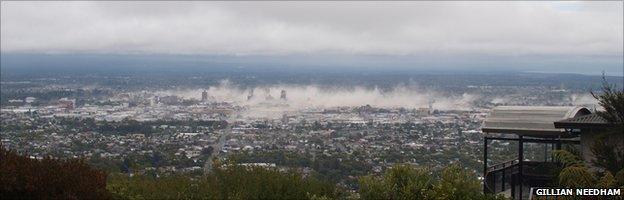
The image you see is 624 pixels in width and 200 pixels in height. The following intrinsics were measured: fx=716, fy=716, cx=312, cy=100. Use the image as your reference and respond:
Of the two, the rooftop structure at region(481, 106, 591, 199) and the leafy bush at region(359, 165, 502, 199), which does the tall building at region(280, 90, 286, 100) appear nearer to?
the rooftop structure at region(481, 106, 591, 199)

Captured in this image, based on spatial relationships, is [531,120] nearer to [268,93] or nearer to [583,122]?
[583,122]

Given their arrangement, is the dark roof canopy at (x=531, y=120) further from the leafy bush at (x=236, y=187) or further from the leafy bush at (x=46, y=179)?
the leafy bush at (x=46, y=179)

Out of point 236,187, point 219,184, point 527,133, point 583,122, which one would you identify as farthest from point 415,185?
point 219,184

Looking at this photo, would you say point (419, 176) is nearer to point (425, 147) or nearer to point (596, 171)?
point (596, 171)

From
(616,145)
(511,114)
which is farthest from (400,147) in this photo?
(616,145)

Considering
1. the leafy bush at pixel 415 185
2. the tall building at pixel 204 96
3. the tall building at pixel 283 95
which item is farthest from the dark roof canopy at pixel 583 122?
the tall building at pixel 204 96

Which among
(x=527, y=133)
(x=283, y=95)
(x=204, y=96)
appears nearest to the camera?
(x=527, y=133)

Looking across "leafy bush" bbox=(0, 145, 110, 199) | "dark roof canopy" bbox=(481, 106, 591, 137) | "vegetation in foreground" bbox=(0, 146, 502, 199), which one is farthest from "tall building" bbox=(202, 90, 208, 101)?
"leafy bush" bbox=(0, 145, 110, 199)

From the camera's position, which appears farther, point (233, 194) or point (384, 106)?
point (384, 106)
